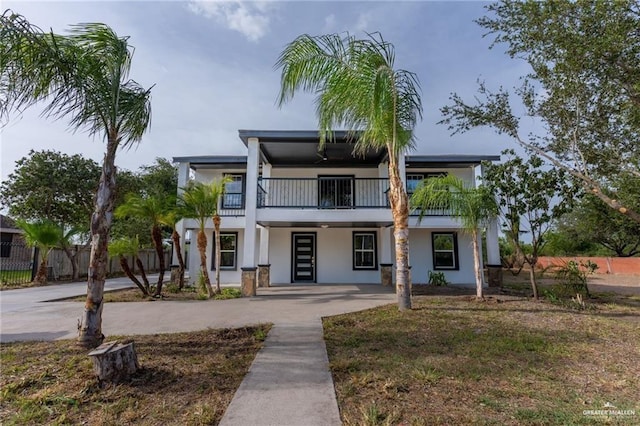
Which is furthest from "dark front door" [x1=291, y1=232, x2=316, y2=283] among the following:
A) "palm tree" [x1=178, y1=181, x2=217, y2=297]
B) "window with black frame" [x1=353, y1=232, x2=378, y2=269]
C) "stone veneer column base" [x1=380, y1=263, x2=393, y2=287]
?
"palm tree" [x1=178, y1=181, x2=217, y2=297]

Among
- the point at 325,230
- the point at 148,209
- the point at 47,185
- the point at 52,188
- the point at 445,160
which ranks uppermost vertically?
the point at 445,160

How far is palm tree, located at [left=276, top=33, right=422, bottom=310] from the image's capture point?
687cm

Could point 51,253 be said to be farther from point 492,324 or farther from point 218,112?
point 492,324

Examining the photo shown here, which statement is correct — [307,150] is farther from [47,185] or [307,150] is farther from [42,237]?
[47,185]

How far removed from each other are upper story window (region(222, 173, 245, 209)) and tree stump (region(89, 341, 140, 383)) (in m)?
10.5

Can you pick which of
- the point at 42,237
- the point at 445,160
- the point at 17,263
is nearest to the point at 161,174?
the point at 17,263

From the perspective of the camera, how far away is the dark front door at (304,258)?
554 inches

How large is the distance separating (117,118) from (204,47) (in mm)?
4703

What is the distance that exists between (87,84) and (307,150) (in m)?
8.02

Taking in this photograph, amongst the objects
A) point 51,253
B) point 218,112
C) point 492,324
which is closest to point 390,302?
point 492,324

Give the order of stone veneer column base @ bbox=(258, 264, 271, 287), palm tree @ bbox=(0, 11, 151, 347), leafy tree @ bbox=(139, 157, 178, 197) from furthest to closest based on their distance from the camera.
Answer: leafy tree @ bbox=(139, 157, 178, 197) < stone veneer column base @ bbox=(258, 264, 271, 287) < palm tree @ bbox=(0, 11, 151, 347)

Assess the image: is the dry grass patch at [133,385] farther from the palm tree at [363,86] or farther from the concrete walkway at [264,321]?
the palm tree at [363,86]

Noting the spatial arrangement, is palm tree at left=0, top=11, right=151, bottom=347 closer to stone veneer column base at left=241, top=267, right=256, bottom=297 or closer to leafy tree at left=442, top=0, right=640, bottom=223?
stone veneer column base at left=241, top=267, right=256, bottom=297

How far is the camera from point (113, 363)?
348 centimetres
